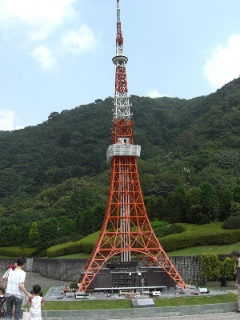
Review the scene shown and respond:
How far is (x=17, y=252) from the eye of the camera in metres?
39.5

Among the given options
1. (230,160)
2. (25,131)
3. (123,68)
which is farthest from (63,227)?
(25,131)

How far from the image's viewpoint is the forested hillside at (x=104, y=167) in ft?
111

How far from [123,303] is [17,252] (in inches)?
1082

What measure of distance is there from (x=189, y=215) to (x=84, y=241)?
353 inches

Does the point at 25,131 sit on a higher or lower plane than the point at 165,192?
higher

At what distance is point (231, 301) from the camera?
14.5m

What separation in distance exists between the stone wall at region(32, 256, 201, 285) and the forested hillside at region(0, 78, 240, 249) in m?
3.68

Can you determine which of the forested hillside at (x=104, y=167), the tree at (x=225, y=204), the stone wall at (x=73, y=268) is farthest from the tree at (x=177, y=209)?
the stone wall at (x=73, y=268)

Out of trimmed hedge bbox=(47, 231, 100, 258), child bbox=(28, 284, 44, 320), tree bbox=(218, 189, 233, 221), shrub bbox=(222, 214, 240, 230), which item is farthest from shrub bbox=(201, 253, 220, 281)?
child bbox=(28, 284, 44, 320)

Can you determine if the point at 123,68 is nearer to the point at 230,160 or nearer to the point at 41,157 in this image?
the point at 230,160

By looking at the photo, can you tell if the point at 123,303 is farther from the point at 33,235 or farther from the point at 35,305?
the point at 33,235

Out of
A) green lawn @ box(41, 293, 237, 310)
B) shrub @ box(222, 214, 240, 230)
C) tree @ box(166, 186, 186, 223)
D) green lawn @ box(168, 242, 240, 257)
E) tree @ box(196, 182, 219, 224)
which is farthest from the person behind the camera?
tree @ box(166, 186, 186, 223)

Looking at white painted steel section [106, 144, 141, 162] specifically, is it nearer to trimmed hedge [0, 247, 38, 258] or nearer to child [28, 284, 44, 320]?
child [28, 284, 44, 320]

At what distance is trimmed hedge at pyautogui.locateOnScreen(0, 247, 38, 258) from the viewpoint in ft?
128
